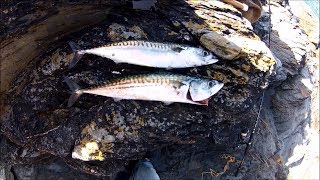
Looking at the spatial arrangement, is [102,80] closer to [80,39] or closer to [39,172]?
[80,39]

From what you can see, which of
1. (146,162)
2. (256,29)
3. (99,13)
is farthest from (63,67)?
(256,29)

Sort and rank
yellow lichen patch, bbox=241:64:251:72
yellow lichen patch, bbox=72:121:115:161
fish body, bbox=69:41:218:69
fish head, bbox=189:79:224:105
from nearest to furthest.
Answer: fish head, bbox=189:79:224:105
fish body, bbox=69:41:218:69
yellow lichen patch, bbox=72:121:115:161
yellow lichen patch, bbox=241:64:251:72

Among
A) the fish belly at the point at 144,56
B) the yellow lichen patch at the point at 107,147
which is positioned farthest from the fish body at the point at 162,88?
the yellow lichen patch at the point at 107,147

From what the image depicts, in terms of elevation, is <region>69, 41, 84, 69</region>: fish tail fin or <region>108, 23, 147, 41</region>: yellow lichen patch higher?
<region>108, 23, 147, 41</region>: yellow lichen patch

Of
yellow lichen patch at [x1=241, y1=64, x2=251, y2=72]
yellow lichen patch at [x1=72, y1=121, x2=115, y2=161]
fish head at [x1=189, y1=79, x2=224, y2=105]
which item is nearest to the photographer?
fish head at [x1=189, y1=79, x2=224, y2=105]

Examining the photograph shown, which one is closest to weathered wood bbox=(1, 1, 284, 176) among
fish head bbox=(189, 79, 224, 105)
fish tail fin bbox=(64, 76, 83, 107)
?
fish tail fin bbox=(64, 76, 83, 107)

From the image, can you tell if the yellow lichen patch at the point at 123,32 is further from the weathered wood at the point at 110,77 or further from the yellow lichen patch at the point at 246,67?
the yellow lichen patch at the point at 246,67

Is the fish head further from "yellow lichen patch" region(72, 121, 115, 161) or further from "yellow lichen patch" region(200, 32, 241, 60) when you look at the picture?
"yellow lichen patch" region(72, 121, 115, 161)
